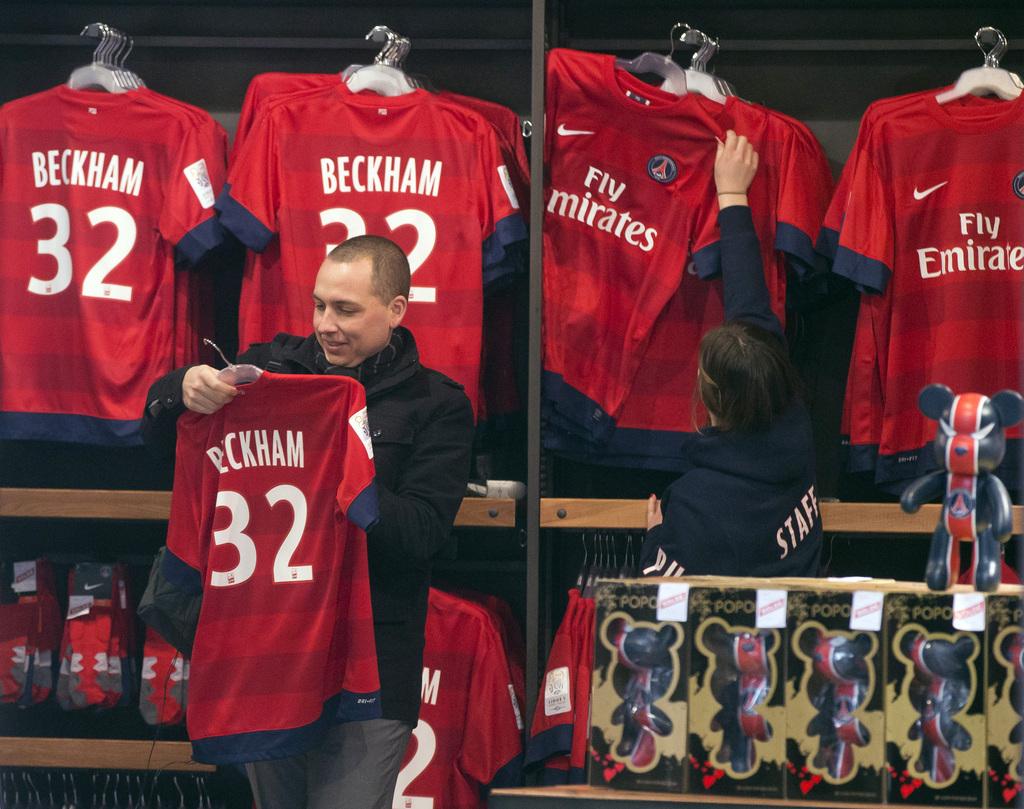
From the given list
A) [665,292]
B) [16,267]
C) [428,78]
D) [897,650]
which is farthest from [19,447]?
[897,650]

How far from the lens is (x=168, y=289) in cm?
337

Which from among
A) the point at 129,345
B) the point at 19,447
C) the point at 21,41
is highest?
the point at 21,41

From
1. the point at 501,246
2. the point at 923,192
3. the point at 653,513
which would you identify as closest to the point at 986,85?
the point at 923,192

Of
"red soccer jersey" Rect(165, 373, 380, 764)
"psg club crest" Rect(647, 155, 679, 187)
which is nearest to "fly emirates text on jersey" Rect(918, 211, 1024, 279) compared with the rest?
"psg club crest" Rect(647, 155, 679, 187)

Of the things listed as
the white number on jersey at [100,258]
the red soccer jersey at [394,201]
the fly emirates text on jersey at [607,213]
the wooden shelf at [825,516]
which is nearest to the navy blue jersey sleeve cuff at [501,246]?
the red soccer jersey at [394,201]

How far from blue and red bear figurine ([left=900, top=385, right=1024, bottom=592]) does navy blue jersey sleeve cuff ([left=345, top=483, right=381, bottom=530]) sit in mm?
1017

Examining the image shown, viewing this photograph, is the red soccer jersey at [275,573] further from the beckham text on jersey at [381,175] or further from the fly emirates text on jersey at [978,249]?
the fly emirates text on jersey at [978,249]

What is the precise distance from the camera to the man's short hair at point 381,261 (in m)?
2.51

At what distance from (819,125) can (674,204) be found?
2.16ft

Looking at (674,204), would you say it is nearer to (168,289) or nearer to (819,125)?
(819,125)

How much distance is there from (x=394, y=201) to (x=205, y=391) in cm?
106

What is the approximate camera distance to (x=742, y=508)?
90.5 inches

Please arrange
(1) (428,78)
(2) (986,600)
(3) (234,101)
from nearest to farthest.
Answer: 1. (2) (986,600)
2. (1) (428,78)
3. (3) (234,101)

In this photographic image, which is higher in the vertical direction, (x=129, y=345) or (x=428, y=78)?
(x=428, y=78)
